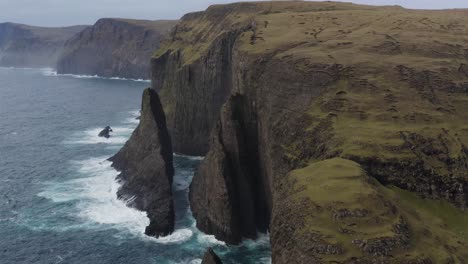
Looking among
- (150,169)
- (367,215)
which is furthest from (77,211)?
(367,215)

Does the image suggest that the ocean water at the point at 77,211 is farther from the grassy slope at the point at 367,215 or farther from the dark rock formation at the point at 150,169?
the grassy slope at the point at 367,215

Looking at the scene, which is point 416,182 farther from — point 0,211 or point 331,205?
point 0,211

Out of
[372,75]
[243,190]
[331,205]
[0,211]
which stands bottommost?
[0,211]

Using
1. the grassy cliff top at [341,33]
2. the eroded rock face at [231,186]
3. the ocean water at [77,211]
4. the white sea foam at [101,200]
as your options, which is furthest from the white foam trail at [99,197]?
the grassy cliff top at [341,33]

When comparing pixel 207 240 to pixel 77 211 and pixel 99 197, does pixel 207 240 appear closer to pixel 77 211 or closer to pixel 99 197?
pixel 77 211

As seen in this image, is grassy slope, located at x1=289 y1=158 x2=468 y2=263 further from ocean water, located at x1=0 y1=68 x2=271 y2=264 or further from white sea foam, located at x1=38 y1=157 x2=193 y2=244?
white sea foam, located at x1=38 y1=157 x2=193 y2=244

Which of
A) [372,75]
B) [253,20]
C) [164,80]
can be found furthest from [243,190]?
[164,80]

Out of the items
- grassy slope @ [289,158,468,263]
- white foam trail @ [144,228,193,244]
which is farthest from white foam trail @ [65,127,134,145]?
grassy slope @ [289,158,468,263]
